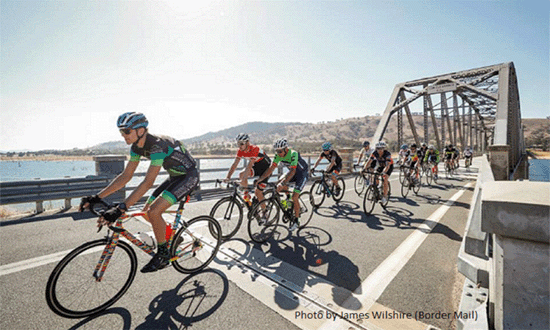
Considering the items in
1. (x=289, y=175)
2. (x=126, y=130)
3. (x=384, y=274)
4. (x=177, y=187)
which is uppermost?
(x=126, y=130)

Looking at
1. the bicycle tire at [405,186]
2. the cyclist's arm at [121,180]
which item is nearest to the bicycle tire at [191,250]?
the cyclist's arm at [121,180]

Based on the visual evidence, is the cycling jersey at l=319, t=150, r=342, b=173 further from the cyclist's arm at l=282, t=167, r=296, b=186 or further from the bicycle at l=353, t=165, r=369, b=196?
the cyclist's arm at l=282, t=167, r=296, b=186

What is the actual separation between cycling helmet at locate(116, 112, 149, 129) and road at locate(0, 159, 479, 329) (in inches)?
81.1

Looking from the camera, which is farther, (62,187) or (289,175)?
(62,187)

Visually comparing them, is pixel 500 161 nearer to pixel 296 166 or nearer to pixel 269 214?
pixel 296 166

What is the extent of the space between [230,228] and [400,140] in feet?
78.1

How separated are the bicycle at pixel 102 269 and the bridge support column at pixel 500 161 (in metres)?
12.8

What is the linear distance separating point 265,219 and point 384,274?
2.34 m

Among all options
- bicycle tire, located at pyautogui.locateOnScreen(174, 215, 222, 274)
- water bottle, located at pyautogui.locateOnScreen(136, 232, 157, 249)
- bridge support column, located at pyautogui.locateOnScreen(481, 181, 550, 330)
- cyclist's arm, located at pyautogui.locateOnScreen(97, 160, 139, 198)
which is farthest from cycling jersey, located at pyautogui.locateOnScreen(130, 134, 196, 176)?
bridge support column, located at pyautogui.locateOnScreen(481, 181, 550, 330)

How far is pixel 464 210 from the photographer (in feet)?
24.3

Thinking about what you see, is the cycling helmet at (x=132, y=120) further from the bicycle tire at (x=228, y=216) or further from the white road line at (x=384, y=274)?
the white road line at (x=384, y=274)

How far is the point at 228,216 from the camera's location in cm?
502

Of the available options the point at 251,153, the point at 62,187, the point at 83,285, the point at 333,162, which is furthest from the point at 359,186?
the point at 62,187

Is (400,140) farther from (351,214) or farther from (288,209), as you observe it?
(288,209)
